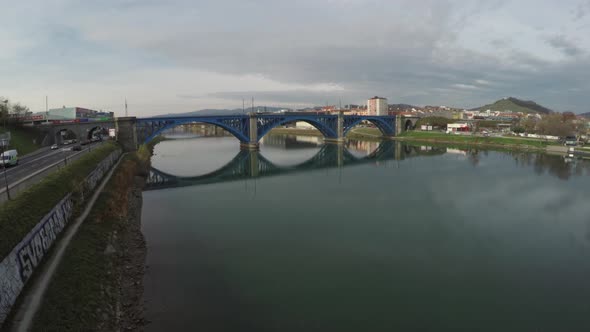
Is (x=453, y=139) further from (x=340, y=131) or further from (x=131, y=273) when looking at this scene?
(x=131, y=273)

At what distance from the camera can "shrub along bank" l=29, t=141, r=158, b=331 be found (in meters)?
9.73

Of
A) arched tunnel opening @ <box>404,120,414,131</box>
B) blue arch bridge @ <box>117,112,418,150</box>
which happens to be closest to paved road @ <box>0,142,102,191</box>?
blue arch bridge @ <box>117,112,418,150</box>

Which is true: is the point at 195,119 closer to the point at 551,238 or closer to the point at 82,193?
the point at 82,193

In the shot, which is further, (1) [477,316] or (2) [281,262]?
(2) [281,262]

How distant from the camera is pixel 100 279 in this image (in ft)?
39.8

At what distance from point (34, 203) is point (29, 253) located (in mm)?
3793

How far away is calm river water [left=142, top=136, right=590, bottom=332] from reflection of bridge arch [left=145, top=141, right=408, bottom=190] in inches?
45.8

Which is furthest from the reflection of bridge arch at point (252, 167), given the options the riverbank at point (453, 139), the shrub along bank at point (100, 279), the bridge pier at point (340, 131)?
the riverbank at point (453, 139)

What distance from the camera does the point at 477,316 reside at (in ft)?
39.1

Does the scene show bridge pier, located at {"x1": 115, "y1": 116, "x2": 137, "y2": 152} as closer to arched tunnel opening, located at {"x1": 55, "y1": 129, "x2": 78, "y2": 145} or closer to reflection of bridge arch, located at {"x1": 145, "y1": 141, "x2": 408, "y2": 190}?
arched tunnel opening, located at {"x1": 55, "y1": 129, "x2": 78, "y2": 145}

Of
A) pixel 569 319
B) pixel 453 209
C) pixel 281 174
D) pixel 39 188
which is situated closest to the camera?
pixel 569 319

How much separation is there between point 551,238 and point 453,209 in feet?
21.6

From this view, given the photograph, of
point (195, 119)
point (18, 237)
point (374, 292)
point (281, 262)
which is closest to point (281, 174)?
point (195, 119)

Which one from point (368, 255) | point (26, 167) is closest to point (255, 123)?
point (26, 167)
